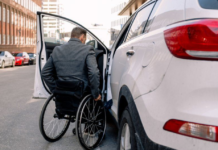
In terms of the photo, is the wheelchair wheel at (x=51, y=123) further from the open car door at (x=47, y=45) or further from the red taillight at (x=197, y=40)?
the red taillight at (x=197, y=40)

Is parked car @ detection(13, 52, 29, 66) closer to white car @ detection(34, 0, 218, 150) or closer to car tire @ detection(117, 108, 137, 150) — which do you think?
car tire @ detection(117, 108, 137, 150)

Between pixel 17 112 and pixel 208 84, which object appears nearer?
pixel 208 84

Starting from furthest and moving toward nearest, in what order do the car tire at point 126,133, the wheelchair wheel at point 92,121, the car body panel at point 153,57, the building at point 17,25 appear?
the building at point 17,25 < the wheelchair wheel at point 92,121 < the car tire at point 126,133 < the car body panel at point 153,57

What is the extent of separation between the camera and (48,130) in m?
4.61

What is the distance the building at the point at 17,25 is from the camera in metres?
54.7

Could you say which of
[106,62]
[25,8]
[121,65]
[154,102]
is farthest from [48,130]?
[25,8]

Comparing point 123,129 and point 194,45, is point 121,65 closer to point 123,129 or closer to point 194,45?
point 123,129

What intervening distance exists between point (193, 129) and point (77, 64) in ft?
8.58

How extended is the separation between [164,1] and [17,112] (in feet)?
17.0

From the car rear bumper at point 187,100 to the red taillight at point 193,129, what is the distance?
20mm

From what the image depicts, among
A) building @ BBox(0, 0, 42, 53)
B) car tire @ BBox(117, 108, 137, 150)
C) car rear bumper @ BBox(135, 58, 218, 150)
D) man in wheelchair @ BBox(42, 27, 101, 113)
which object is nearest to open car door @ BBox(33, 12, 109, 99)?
man in wheelchair @ BBox(42, 27, 101, 113)

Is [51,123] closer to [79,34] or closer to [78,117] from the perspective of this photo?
[78,117]

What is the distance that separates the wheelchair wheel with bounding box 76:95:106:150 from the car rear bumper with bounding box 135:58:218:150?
2273 mm

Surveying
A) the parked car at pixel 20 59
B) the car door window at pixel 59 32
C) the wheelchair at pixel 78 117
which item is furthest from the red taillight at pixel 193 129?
the parked car at pixel 20 59
